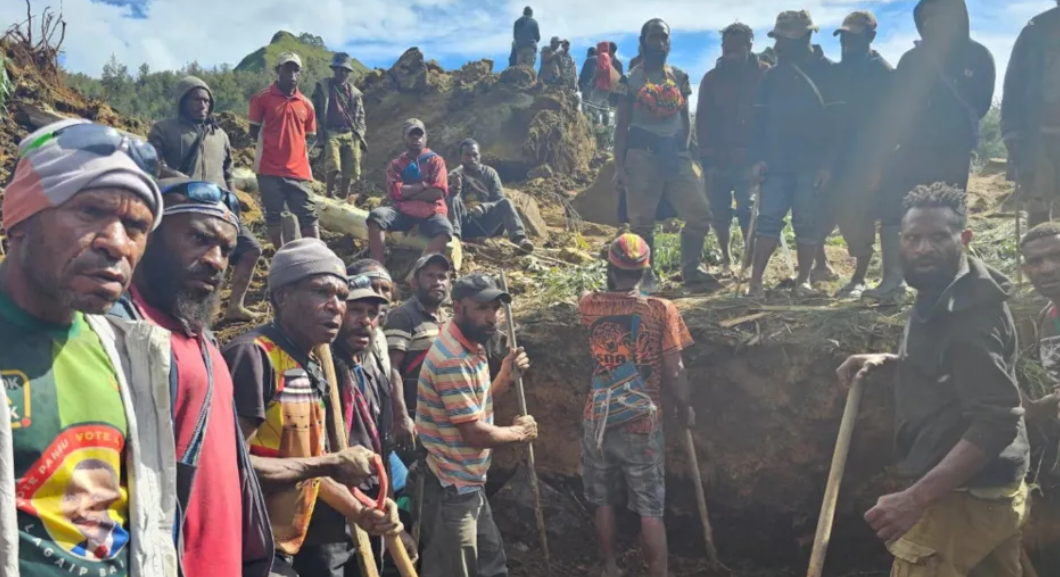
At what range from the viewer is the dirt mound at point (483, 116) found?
15.2m

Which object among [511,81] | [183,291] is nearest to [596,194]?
[511,81]

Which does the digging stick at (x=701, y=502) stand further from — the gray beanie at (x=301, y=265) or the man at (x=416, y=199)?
the man at (x=416, y=199)

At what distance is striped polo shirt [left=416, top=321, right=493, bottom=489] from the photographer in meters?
4.04

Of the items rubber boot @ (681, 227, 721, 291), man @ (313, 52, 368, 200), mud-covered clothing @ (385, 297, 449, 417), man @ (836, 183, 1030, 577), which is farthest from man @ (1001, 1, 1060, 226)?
man @ (313, 52, 368, 200)

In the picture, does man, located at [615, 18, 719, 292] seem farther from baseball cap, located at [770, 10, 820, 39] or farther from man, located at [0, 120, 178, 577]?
man, located at [0, 120, 178, 577]

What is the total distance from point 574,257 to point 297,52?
31.9 metres

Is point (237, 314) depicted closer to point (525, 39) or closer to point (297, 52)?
point (525, 39)

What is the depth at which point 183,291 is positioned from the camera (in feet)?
7.63

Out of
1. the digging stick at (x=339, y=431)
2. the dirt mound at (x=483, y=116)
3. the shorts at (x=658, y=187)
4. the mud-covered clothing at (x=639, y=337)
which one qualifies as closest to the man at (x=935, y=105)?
the shorts at (x=658, y=187)

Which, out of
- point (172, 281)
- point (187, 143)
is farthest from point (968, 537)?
point (187, 143)

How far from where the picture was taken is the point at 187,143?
6.28m

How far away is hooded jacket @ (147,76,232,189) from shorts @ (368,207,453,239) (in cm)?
178

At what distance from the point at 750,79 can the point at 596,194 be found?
262 inches

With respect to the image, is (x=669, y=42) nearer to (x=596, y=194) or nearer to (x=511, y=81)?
(x=596, y=194)
